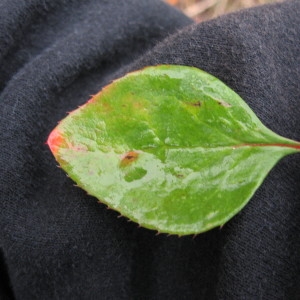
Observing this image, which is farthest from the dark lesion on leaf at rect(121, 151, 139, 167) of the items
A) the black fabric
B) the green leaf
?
the black fabric

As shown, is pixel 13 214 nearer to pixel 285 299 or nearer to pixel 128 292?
pixel 128 292

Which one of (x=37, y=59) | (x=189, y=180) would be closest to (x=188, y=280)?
(x=189, y=180)

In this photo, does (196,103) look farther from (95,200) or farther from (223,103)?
(95,200)

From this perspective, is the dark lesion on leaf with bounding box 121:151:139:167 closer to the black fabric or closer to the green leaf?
the green leaf

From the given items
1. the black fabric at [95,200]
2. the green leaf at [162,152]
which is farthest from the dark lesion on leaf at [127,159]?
the black fabric at [95,200]

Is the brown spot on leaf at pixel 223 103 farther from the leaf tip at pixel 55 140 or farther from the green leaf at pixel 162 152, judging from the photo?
the leaf tip at pixel 55 140

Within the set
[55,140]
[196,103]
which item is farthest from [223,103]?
[55,140]
